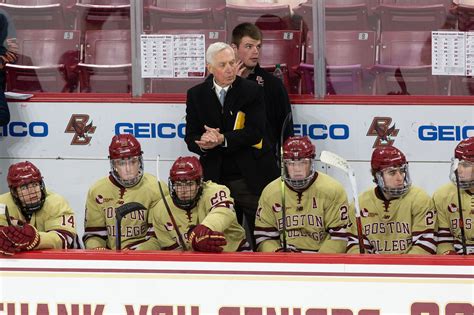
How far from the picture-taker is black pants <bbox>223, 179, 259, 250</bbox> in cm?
755

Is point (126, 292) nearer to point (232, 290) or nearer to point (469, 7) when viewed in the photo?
point (232, 290)

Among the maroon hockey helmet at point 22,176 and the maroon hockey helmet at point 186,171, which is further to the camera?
the maroon hockey helmet at point 22,176

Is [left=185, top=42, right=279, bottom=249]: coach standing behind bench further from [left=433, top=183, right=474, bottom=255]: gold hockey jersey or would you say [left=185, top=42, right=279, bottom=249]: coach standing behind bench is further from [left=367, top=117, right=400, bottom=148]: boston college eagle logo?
[left=433, top=183, right=474, bottom=255]: gold hockey jersey

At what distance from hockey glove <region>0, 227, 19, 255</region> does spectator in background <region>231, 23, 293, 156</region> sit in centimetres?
260

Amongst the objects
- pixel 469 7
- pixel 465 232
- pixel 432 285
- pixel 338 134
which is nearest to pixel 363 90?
pixel 338 134

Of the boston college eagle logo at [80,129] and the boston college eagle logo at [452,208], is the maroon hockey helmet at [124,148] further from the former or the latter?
the boston college eagle logo at [452,208]

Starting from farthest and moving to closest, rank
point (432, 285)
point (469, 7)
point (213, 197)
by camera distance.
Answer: point (469, 7)
point (213, 197)
point (432, 285)

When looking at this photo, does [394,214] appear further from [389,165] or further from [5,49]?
[5,49]

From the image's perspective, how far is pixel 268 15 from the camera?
8.22 meters

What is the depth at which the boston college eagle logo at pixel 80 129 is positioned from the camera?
839 centimetres

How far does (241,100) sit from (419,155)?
4.50ft

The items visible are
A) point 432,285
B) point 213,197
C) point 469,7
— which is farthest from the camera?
point 469,7

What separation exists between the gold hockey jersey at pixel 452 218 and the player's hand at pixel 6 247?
90.2 inches

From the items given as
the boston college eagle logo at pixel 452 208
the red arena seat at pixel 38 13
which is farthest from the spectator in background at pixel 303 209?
the red arena seat at pixel 38 13
